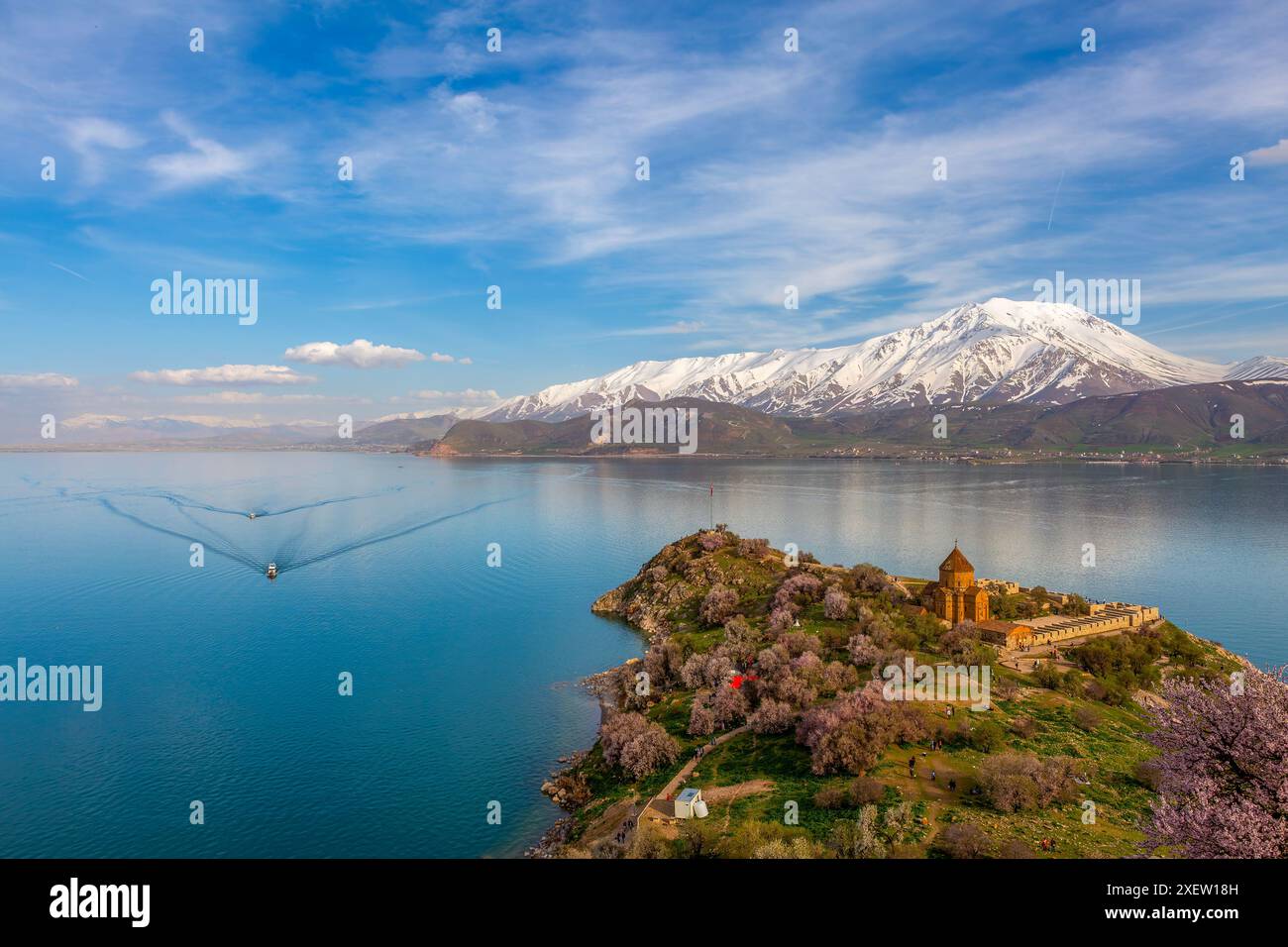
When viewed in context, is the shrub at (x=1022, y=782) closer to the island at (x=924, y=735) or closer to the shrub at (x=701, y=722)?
the island at (x=924, y=735)

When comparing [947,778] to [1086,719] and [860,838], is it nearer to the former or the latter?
[860,838]

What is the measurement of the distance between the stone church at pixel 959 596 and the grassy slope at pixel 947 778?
30.3ft

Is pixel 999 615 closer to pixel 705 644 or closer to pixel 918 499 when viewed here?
pixel 705 644

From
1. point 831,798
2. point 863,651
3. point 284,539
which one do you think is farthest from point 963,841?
point 284,539

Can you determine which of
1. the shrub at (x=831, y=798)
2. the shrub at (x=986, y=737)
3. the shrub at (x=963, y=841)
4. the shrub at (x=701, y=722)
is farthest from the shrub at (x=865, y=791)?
the shrub at (x=701, y=722)

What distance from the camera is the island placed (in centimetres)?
1508

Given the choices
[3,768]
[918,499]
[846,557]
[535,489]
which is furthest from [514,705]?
[535,489]

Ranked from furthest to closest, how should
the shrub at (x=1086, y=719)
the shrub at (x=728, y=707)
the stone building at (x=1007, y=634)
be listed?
1. the stone building at (x=1007, y=634)
2. the shrub at (x=728, y=707)
3. the shrub at (x=1086, y=719)

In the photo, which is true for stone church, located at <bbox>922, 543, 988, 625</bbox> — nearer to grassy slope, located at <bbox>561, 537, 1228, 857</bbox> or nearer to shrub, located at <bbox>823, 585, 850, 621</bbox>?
shrub, located at <bbox>823, 585, 850, 621</bbox>

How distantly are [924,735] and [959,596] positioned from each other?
70.9ft

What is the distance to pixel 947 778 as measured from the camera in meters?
29.2

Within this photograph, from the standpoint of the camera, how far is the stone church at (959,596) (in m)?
51.4

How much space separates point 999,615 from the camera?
53.0m
